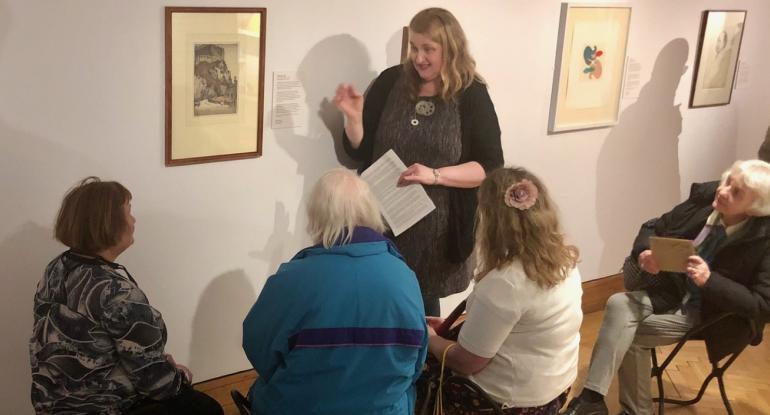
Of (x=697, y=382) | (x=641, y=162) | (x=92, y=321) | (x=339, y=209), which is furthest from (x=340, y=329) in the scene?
(x=641, y=162)

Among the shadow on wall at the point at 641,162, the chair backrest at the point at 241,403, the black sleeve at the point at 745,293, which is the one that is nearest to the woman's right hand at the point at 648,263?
the black sleeve at the point at 745,293

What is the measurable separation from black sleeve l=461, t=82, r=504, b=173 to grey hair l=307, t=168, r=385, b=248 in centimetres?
100

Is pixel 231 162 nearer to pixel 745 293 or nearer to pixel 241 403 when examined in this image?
pixel 241 403

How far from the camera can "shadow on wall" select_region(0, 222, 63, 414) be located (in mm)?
2779

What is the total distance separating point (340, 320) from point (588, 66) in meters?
2.59

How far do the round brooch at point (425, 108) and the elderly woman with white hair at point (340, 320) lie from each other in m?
0.91

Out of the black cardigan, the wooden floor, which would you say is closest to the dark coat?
the wooden floor

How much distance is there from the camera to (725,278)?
10.4 feet

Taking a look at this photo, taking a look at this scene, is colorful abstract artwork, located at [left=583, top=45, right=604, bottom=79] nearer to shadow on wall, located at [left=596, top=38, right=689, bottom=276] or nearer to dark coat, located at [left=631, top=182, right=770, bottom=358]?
shadow on wall, located at [left=596, top=38, right=689, bottom=276]

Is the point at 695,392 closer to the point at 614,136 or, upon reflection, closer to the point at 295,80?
the point at 614,136

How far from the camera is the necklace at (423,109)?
10.4ft

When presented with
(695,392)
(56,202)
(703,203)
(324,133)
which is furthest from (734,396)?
(56,202)

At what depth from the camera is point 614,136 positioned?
4.55m

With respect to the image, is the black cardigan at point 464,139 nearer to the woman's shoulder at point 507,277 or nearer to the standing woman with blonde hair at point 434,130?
the standing woman with blonde hair at point 434,130
